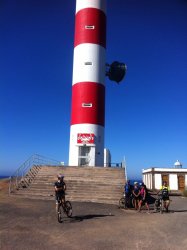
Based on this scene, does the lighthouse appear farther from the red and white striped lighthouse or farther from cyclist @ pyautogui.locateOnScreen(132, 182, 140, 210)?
cyclist @ pyautogui.locateOnScreen(132, 182, 140, 210)

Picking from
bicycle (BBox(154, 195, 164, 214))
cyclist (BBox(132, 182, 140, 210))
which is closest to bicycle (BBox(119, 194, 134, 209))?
cyclist (BBox(132, 182, 140, 210))

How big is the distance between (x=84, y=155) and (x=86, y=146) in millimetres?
1120

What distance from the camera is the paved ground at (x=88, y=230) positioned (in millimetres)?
9117

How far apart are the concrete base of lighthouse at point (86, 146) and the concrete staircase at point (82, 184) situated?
3.55 m

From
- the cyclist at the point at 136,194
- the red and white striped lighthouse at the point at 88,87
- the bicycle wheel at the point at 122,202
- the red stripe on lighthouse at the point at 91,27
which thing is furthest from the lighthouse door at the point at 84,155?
the cyclist at the point at 136,194

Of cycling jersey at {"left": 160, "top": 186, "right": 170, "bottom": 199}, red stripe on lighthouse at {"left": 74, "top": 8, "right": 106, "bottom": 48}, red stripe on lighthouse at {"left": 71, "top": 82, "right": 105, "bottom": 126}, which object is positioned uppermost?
red stripe on lighthouse at {"left": 74, "top": 8, "right": 106, "bottom": 48}

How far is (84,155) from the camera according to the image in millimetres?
29422

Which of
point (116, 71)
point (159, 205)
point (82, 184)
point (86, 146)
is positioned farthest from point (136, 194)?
point (116, 71)

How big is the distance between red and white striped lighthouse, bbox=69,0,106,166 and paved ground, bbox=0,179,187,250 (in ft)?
43.3

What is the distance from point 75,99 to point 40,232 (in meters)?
20.3

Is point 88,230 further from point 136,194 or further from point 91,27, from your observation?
point 91,27

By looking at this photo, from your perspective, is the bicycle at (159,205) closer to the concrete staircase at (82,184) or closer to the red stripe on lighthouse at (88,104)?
the concrete staircase at (82,184)

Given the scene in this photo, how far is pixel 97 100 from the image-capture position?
96.3 feet

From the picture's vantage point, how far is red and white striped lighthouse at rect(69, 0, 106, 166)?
28.8m
